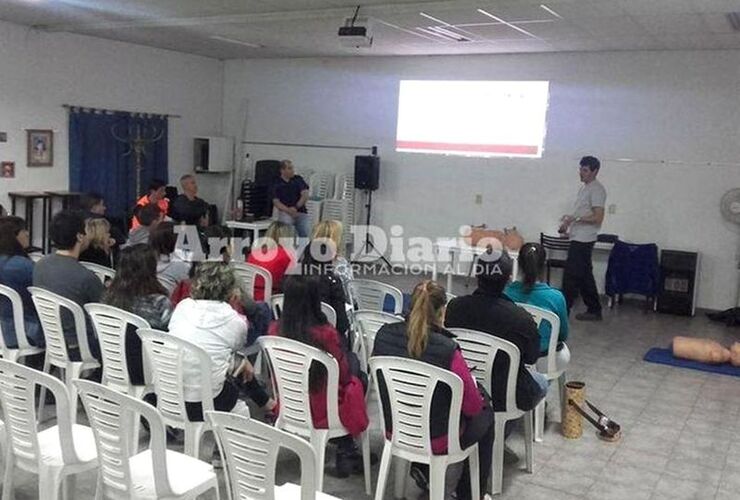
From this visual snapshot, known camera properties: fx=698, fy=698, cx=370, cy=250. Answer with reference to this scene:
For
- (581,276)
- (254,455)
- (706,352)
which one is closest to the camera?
(254,455)

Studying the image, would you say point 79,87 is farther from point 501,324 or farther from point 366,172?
point 501,324

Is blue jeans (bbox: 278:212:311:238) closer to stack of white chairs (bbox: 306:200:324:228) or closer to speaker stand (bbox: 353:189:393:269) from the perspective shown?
stack of white chairs (bbox: 306:200:324:228)

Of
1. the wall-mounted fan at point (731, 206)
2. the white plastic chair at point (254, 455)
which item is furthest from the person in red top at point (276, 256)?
the wall-mounted fan at point (731, 206)

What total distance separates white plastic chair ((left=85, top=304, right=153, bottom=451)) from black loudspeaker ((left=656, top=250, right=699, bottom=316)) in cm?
606

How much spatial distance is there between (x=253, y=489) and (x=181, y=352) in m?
1.08

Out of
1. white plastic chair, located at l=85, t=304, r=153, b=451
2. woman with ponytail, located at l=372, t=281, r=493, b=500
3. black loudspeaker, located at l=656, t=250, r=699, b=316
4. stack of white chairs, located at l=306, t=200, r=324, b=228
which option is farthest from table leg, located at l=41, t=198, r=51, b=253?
black loudspeaker, located at l=656, t=250, r=699, b=316

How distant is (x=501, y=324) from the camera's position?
11.1ft

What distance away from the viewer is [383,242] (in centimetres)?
995

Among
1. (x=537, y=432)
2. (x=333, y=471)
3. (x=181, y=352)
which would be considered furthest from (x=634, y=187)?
(x=181, y=352)

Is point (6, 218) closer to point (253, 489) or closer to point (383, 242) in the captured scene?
point (253, 489)

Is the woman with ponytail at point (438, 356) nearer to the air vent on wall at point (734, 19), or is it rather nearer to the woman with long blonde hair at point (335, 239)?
the woman with long blonde hair at point (335, 239)

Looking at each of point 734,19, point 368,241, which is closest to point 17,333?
point 734,19

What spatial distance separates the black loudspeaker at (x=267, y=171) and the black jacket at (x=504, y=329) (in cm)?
681

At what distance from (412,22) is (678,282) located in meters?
4.04
